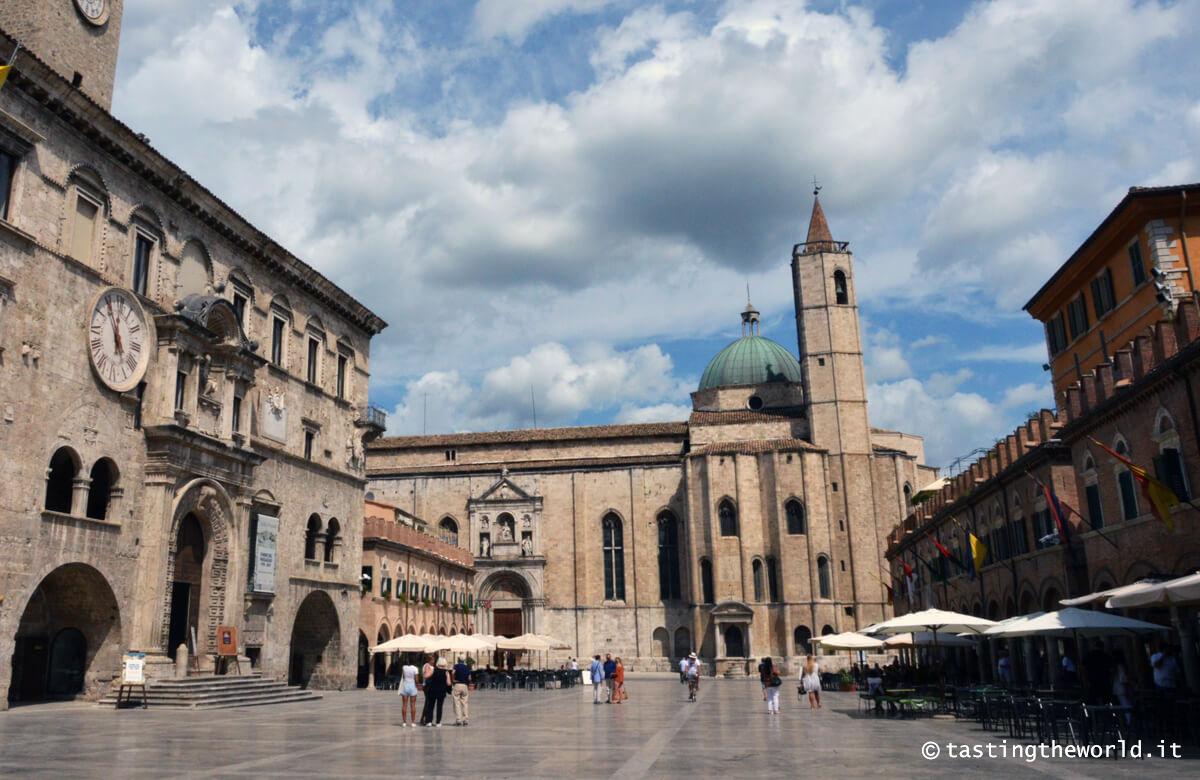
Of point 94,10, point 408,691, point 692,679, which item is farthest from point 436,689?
point 94,10

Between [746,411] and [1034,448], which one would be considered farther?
[746,411]

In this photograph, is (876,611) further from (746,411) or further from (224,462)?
(224,462)

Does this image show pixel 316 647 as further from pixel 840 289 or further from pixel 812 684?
pixel 840 289

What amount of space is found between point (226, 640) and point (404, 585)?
57.8 ft

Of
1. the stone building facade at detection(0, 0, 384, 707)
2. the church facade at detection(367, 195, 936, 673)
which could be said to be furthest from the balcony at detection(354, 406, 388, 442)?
the church facade at detection(367, 195, 936, 673)

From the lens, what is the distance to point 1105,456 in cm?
2347

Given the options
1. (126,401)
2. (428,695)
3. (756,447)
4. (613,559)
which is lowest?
(428,695)

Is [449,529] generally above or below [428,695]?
above

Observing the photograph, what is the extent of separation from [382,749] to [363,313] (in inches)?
1038

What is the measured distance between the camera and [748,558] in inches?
2453

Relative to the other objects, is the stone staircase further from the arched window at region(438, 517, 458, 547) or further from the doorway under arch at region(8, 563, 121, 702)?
the arched window at region(438, 517, 458, 547)

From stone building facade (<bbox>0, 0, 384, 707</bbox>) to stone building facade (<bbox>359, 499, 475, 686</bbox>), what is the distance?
5.67m

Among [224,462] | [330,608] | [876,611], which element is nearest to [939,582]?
[876,611]

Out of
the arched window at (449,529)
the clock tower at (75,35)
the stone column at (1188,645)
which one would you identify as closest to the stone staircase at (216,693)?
the clock tower at (75,35)
